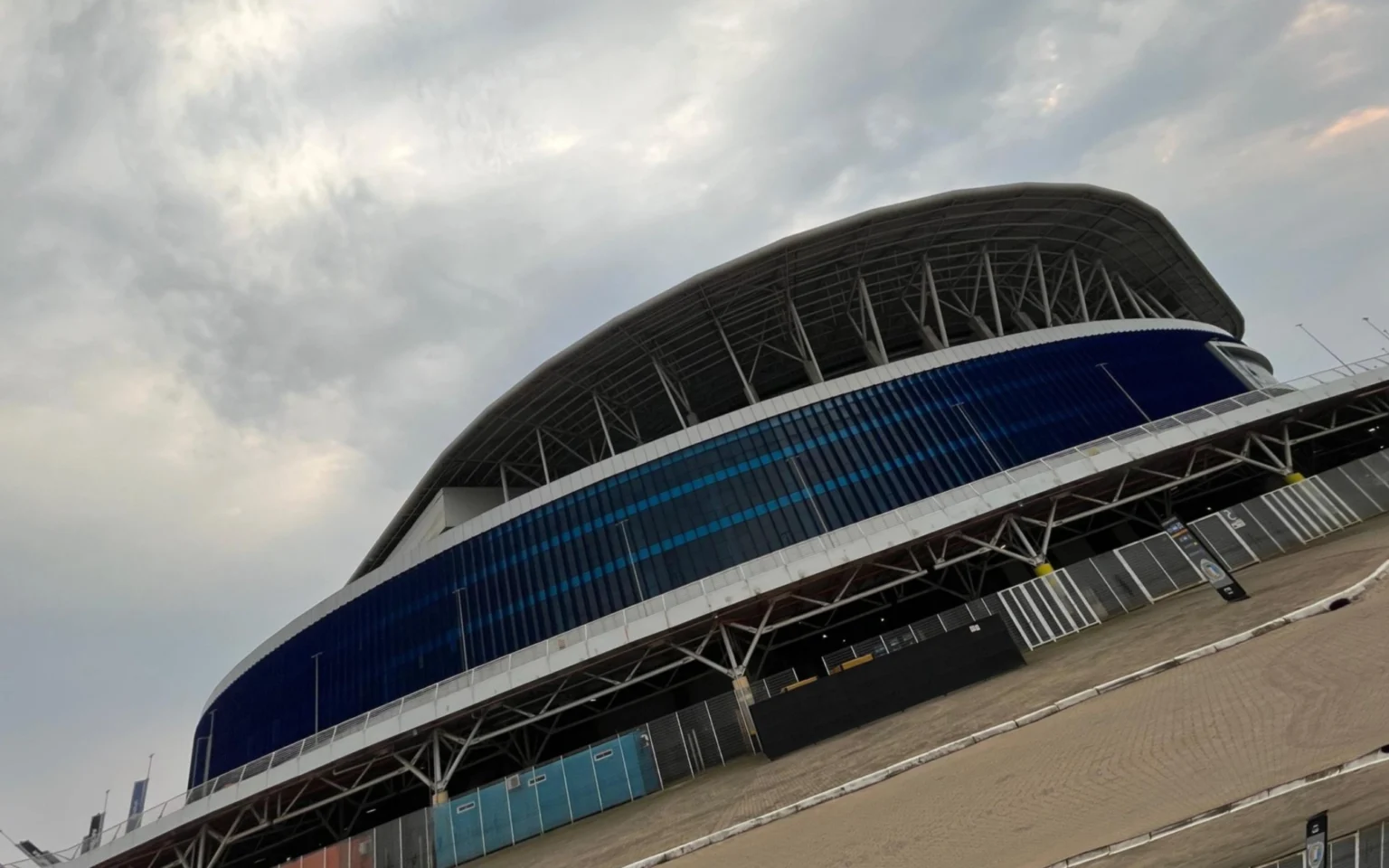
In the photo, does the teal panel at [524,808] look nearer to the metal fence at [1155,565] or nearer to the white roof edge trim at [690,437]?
the metal fence at [1155,565]

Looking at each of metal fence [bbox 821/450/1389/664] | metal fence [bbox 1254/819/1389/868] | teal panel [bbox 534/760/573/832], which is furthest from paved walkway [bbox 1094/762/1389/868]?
teal panel [bbox 534/760/573/832]

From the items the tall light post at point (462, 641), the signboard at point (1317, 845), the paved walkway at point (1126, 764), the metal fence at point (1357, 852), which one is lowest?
the metal fence at point (1357, 852)

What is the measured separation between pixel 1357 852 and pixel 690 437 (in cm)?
3975

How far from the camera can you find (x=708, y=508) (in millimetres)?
40688

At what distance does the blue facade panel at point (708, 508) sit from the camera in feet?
131

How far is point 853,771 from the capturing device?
1481 cm

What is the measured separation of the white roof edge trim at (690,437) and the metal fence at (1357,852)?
38949mm

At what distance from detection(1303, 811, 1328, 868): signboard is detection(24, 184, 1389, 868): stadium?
1951 cm

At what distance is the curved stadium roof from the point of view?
46.0 m

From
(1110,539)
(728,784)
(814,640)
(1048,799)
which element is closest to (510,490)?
(814,640)

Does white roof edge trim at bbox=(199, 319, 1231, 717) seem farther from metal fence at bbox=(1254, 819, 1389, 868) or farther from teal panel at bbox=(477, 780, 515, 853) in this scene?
metal fence at bbox=(1254, 819, 1389, 868)

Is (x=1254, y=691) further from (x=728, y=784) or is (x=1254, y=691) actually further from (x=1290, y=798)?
(x=728, y=784)

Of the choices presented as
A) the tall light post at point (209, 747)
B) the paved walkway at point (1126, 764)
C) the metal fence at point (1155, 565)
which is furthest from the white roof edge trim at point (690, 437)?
the paved walkway at point (1126, 764)

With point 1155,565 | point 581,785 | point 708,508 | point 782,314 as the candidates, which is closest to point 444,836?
point 581,785
